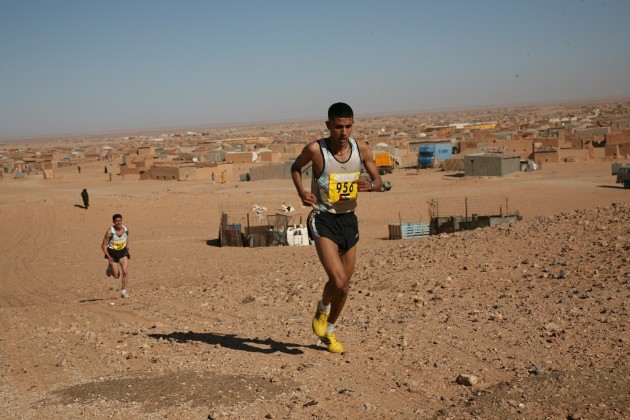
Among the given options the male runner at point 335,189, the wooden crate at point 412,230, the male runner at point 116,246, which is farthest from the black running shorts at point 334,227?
the wooden crate at point 412,230

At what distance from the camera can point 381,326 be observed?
22.4 ft

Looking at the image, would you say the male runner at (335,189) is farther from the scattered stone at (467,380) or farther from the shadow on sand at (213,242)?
the shadow on sand at (213,242)

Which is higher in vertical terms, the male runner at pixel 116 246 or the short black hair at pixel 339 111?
the short black hair at pixel 339 111

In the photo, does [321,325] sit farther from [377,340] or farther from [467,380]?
[467,380]

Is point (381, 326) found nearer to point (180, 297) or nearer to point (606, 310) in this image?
point (606, 310)

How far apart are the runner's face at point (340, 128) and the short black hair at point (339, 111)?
3 centimetres

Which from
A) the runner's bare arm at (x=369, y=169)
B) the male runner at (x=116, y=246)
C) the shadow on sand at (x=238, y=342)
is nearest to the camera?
the runner's bare arm at (x=369, y=169)

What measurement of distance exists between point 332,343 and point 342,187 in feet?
4.30

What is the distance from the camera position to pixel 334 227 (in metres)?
5.78

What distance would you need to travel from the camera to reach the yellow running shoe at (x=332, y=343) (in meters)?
5.98

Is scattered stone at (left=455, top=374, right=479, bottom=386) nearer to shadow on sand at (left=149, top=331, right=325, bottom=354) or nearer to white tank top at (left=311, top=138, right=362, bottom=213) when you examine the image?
shadow on sand at (left=149, top=331, right=325, bottom=354)

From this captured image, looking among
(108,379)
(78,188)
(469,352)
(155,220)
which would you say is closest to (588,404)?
(469,352)

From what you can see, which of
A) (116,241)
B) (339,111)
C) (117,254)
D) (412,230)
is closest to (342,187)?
(339,111)

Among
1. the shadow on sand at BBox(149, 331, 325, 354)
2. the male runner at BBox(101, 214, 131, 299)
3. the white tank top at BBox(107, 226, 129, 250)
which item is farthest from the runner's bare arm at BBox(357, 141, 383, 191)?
the white tank top at BBox(107, 226, 129, 250)
